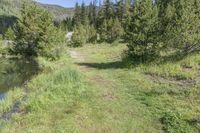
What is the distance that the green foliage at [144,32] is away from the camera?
26.1 m

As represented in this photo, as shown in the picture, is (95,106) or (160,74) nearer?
(95,106)

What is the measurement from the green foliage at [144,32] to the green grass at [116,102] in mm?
3075

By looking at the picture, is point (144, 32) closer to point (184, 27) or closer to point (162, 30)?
point (162, 30)

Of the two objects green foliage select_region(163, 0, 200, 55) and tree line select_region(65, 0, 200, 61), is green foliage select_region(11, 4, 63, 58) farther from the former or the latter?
green foliage select_region(163, 0, 200, 55)

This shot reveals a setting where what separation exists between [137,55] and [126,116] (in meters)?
13.8

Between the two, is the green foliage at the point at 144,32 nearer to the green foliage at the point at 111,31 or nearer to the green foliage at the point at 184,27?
the green foliage at the point at 184,27

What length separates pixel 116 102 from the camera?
621 inches

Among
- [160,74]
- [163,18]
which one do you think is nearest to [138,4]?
[163,18]

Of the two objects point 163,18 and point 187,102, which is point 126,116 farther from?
point 163,18

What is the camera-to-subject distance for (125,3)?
7769 centimetres

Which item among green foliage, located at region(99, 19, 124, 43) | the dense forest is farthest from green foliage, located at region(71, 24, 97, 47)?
the dense forest

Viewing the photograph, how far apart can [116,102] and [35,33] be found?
2673 cm

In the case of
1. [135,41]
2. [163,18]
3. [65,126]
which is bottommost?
[65,126]

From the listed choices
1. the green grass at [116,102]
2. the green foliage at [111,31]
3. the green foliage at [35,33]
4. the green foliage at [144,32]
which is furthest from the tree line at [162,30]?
the green foliage at [111,31]
